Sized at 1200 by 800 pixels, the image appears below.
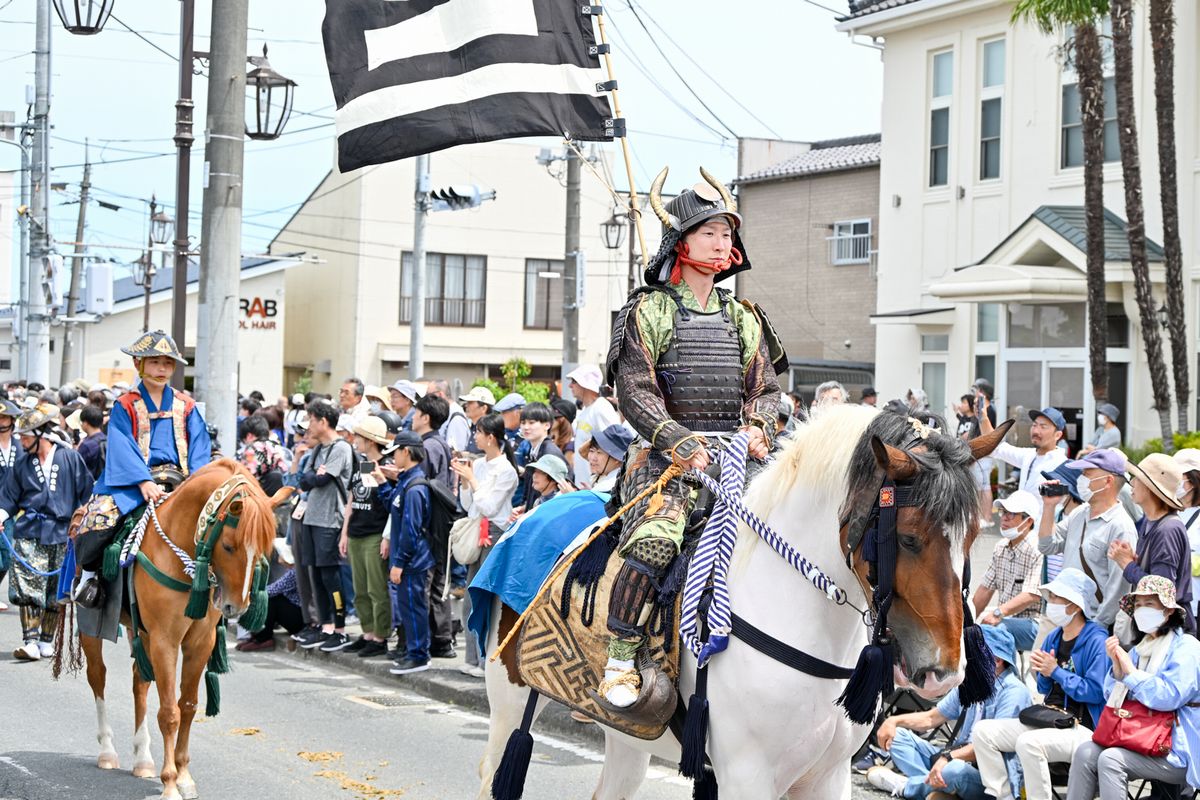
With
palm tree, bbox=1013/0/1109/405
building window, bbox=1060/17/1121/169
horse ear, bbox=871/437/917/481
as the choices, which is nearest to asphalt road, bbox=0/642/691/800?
horse ear, bbox=871/437/917/481

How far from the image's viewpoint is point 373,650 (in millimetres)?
12438

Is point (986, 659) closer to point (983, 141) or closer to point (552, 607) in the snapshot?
point (552, 607)

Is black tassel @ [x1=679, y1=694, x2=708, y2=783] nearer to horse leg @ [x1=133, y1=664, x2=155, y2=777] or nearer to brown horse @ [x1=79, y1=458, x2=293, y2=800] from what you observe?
brown horse @ [x1=79, y1=458, x2=293, y2=800]

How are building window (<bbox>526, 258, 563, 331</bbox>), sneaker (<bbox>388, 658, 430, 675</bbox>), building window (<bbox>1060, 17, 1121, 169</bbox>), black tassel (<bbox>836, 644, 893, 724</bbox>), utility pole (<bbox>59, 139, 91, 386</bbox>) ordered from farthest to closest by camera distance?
1. building window (<bbox>526, 258, 563, 331</bbox>)
2. utility pole (<bbox>59, 139, 91, 386</bbox>)
3. building window (<bbox>1060, 17, 1121, 169</bbox>)
4. sneaker (<bbox>388, 658, 430, 675</bbox>)
5. black tassel (<bbox>836, 644, 893, 724</bbox>)

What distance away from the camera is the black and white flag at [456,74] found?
8719 millimetres

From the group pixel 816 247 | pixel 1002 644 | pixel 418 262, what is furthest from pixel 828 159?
pixel 1002 644

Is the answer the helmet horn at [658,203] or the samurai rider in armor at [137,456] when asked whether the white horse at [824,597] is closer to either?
the helmet horn at [658,203]

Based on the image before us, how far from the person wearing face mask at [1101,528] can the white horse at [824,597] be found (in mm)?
3950

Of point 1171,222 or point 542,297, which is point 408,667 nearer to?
point 1171,222

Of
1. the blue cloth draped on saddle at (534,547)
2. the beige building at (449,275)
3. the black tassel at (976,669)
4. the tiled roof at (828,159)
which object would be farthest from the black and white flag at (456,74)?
the beige building at (449,275)

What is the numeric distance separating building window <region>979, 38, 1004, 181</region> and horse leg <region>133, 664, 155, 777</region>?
20179 mm

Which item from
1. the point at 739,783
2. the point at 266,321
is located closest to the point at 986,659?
the point at 739,783

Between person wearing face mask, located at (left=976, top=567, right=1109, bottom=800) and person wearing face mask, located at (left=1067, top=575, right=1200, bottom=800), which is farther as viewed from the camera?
person wearing face mask, located at (left=976, top=567, right=1109, bottom=800)

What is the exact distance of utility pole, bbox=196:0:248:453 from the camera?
13125mm
